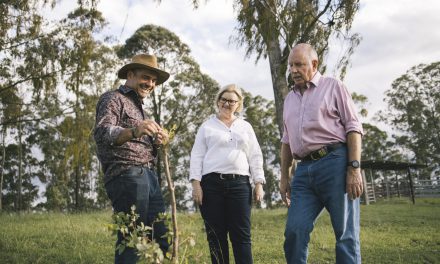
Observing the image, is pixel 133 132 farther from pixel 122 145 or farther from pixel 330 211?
pixel 330 211

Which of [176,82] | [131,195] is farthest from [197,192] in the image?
[176,82]

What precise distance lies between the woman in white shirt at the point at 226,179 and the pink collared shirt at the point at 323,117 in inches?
28.6

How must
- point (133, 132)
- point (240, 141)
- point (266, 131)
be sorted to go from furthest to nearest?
point (266, 131) → point (240, 141) → point (133, 132)

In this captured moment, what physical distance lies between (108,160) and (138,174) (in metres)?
0.21

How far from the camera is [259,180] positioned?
11.3 ft

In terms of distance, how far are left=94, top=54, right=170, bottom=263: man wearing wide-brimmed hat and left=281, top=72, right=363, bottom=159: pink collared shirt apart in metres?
0.99

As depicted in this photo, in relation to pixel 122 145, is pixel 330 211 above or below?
below

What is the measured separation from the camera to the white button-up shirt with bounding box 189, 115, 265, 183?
3.34m

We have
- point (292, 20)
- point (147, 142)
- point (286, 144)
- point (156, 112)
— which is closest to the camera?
point (147, 142)

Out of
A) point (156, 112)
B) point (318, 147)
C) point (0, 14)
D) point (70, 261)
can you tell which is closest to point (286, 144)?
point (318, 147)

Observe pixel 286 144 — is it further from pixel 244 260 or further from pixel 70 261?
pixel 70 261

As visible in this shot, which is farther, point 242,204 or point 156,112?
point 156,112

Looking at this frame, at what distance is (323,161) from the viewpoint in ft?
8.48

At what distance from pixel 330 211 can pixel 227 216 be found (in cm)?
102
